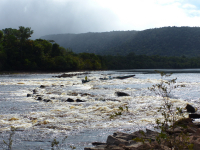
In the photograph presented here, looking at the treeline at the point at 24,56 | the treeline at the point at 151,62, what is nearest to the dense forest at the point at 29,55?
the treeline at the point at 24,56

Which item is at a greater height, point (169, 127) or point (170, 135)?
point (169, 127)

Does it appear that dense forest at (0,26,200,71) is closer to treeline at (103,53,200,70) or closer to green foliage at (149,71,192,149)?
treeline at (103,53,200,70)

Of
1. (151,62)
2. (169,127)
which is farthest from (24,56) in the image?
(151,62)

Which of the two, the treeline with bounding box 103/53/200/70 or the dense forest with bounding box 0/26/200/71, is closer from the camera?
the dense forest with bounding box 0/26/200/71

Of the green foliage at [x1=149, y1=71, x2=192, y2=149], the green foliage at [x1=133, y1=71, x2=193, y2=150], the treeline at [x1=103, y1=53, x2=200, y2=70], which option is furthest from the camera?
the treeline at [x1=103, y1=53, x2=200, y2=70]

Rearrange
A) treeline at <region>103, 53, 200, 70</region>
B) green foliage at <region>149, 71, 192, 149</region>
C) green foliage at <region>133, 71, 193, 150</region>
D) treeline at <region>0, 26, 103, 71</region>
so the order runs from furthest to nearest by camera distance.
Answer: treeline at <region>103, 53, 200, 70</region> < treeline at <region>0, 26, 103, 71</region> < green foliage at <region>149, 71, 192, 149</region> < green foliage at <region>133, 71, 193, 150</region>

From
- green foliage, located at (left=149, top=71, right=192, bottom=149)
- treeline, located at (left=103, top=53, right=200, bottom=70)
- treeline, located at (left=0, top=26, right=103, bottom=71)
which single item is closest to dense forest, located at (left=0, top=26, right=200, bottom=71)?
treeline, located at (left=0, top=26, right=103, bottom=71)

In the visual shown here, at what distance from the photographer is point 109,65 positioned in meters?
179

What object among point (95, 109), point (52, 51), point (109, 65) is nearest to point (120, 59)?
point (109, 65)

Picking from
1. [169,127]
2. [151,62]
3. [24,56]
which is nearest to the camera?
[169,127]

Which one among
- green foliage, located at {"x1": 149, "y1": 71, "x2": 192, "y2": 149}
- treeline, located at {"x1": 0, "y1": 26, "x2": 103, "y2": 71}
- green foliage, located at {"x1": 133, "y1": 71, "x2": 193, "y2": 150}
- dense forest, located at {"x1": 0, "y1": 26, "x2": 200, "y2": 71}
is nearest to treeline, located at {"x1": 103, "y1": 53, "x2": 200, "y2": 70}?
dense forest, located at {"x1": 0, "y1": 26, "x2": 200, "y2": 71}

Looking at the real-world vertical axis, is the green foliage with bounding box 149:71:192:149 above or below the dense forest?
below

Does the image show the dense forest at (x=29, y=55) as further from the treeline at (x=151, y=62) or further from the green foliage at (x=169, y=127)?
the green foliage at (x=169, y=127)

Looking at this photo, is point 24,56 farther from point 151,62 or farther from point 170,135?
point 151,62
